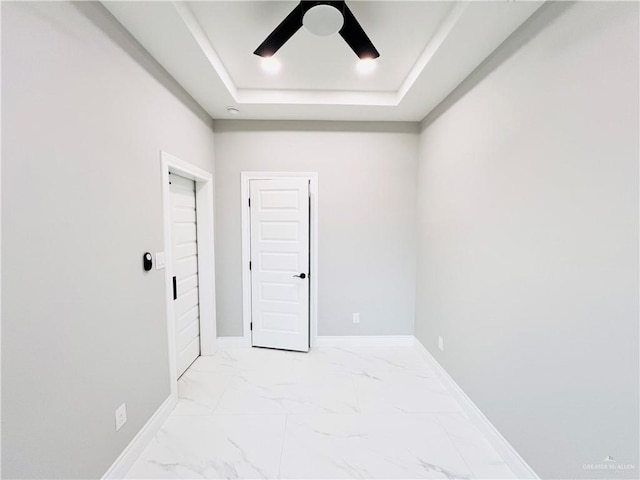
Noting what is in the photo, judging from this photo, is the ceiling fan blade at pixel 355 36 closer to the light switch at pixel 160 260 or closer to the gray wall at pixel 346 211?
the gray wall at pixel 346 211

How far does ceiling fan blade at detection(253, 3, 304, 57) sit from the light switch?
1479 mm

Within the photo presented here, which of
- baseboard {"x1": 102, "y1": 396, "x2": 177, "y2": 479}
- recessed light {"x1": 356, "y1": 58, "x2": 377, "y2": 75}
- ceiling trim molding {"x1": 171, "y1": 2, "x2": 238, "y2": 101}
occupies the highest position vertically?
recessed light {"x1": 356, "y1": 58, "x2": 377, "y2": 75}

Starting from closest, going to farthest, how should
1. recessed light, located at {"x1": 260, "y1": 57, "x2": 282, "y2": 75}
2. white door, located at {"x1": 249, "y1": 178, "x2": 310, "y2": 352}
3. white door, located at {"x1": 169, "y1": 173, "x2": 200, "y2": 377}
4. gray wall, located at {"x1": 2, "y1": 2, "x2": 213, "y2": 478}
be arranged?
gray wall, located at {"x1": 2, "y1": 2, "x2": 213, "y2": 478}
recessed light, located at {"x1": 260, "y1": 57, "x2": 282, "y2": 75}
white door, located at {"x1": 169, "y1": 173, "x2": 200, "y2": 377}
white door, located at {"x1": 249, "y1": 178, "x2": 310, "y2": 352}

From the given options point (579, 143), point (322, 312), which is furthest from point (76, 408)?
point (579, 143)

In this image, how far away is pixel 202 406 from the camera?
1.96 metres

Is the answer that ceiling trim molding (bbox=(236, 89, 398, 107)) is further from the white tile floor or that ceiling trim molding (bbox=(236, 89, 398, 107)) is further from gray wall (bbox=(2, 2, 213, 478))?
the white tile floor

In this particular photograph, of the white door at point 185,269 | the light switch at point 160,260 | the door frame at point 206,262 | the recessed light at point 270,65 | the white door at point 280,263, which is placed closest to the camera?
the light switch at point 160,260

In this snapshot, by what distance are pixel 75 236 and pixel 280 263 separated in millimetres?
1806

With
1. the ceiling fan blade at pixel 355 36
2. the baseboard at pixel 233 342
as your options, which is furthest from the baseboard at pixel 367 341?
the ceiling fan blade at pixel 355 36

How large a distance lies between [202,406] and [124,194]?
5.52 feet

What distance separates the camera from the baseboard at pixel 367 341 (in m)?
2.91

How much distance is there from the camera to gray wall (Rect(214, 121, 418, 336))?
2744 mm

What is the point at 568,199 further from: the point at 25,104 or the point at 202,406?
the point at 202,406

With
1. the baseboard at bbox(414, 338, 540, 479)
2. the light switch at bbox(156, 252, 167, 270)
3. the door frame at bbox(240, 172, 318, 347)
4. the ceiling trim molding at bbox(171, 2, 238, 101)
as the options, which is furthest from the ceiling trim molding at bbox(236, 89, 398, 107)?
the baseboard at bbox(414, 338, 540, 479)
